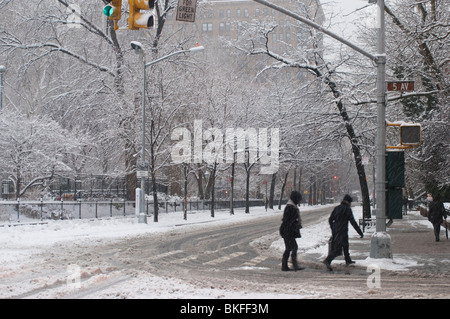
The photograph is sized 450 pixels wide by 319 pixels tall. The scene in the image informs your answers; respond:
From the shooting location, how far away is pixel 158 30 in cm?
3838

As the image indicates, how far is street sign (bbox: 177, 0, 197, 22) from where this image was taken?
38.6ft

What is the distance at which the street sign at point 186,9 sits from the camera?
11766 mm

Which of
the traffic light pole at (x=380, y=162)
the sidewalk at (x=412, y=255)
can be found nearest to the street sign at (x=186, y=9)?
the traffic light pole at (x=380, y=162)

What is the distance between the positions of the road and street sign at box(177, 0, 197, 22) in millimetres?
5682

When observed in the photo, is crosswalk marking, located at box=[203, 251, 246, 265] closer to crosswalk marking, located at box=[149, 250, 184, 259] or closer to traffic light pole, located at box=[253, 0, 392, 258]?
crosswalk marking, located at box=[149, 250, 184, 259]

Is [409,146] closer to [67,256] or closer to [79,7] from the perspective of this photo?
[67,256]

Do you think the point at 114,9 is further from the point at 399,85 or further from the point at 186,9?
the point at 399,85

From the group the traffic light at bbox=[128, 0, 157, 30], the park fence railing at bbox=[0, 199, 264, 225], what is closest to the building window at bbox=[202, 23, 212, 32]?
the park fence railing at bbox=[0, 199, 264, 225]

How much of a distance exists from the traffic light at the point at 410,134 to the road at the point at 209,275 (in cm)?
345

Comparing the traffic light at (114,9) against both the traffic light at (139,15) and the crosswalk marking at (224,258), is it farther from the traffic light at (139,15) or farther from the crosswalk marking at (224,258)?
the crosswalk marking at (224,258)

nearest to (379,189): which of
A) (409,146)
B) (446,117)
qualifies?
(409,146)

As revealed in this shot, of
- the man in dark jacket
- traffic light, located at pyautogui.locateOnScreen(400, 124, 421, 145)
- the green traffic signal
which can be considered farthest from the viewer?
traffic light, located at pyautogui.locateOnScreen(400, 124, 421, 145)

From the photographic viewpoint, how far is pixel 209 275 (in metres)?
11.2
